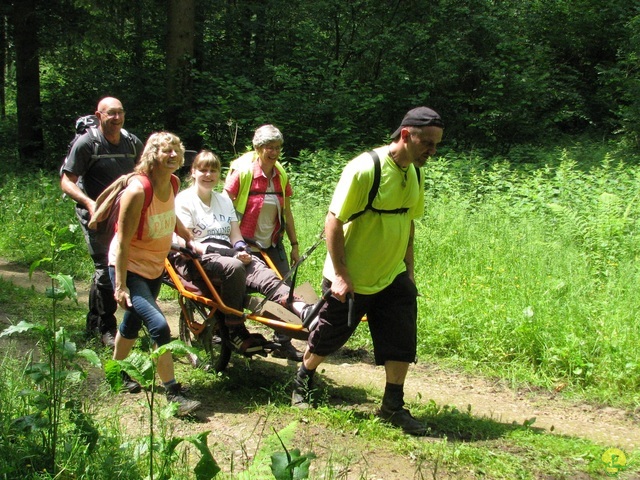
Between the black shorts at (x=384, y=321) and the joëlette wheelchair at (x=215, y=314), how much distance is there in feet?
0.54

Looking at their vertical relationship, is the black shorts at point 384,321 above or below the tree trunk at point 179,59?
below

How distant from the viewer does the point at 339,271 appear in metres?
4.48

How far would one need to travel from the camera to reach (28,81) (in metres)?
17.3

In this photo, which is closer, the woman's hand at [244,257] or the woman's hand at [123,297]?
the woman's hand at [123,297]

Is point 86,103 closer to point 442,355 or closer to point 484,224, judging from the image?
point 484,224

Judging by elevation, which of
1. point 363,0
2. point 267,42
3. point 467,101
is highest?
point 363,0

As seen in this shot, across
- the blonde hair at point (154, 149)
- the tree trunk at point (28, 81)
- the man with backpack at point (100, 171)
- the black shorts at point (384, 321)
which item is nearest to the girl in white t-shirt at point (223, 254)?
the black shorts at point (384, 321)

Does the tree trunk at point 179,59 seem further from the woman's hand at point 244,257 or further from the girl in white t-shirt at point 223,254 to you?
the woman's hand at point 244,257

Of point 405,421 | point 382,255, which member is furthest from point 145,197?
point 405,421

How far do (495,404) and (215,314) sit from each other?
2348 mm

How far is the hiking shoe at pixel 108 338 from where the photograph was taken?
6129 millimetres

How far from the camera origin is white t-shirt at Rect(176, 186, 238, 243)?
18.6ft

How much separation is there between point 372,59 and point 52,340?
15.4m

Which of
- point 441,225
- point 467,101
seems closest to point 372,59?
point 467,101
